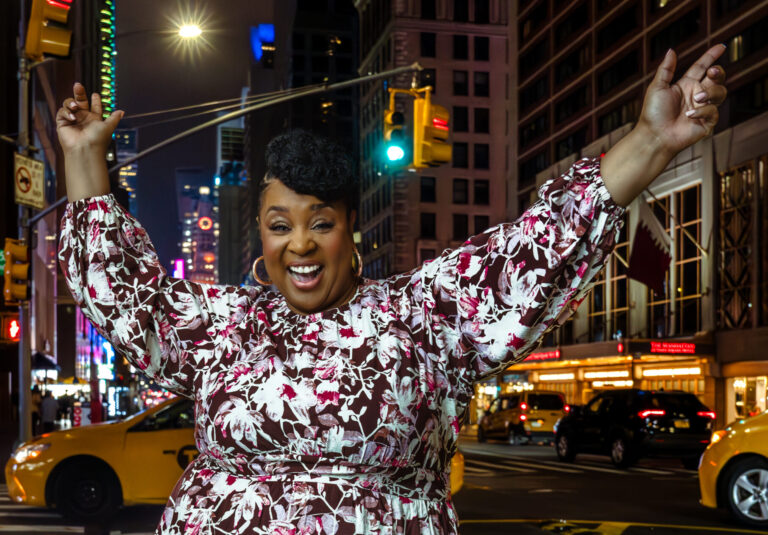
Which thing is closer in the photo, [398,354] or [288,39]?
[398,354]

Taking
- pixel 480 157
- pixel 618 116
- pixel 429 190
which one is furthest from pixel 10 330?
pixel 480 157

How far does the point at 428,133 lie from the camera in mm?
14250

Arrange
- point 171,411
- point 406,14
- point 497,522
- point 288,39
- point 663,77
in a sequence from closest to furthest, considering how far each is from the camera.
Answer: point 663,77, point 497,522, point 171,411, point 406,14, point 288,39

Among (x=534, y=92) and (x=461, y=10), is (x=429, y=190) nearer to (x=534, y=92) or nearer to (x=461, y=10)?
(x=461, y=10)

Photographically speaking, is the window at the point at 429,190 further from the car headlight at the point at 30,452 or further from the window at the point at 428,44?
the car headlight at the point at 30,452

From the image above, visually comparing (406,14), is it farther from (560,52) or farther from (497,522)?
(497,522)

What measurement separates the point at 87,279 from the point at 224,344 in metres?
0.37

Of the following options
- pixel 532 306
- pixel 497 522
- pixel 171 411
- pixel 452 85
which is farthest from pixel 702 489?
pixel 452 85

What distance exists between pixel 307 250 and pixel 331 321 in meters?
0.19

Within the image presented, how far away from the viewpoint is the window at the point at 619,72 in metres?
51.8

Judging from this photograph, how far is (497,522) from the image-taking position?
1141 cm

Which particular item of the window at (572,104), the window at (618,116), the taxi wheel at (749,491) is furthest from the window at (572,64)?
the taxi wheel at (749,491)

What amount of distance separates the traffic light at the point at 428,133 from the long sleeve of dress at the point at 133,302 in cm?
1169

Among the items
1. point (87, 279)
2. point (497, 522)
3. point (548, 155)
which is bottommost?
point (497, 522)
